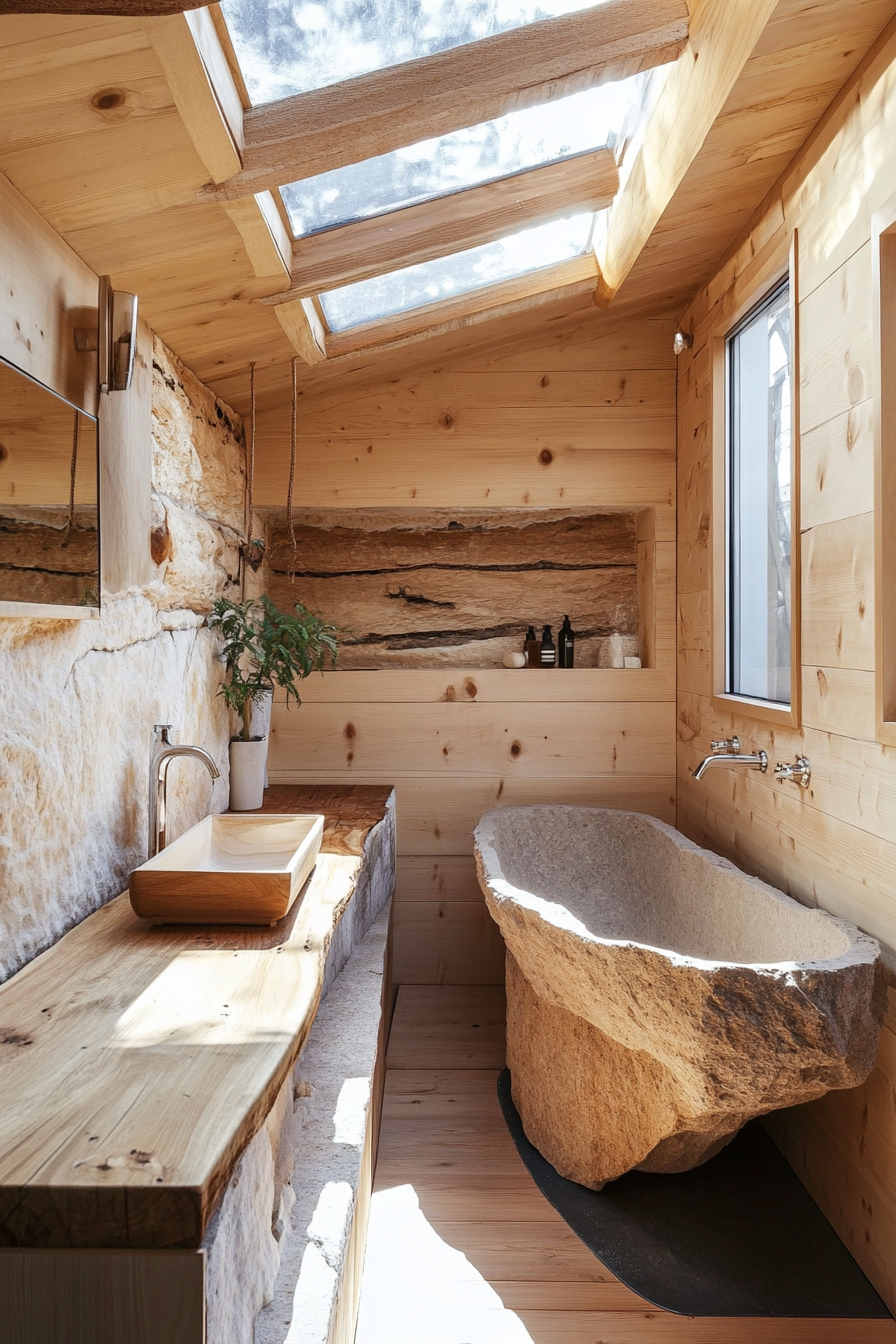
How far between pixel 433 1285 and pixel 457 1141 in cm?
51

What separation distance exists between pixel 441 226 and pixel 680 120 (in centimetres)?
58

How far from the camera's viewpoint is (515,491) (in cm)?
325

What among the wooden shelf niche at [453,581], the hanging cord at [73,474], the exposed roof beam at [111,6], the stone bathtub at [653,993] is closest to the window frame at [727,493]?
the stone bathtub at [653,993]

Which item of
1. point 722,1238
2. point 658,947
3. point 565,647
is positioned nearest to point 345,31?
point 658,947

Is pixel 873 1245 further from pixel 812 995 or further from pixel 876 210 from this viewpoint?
pixel 876 210

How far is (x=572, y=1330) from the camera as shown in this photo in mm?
1660

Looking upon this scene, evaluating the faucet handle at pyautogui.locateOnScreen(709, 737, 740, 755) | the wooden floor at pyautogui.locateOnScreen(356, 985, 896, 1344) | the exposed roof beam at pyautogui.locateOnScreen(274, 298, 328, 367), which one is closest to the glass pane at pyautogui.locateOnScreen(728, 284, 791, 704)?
the faucet handle at pyautogui.locateOnScreen(709, 737, 740, 755)

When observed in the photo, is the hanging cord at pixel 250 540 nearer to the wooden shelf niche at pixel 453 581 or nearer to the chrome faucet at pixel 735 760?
the wooden shelf niche at pixel 453 581

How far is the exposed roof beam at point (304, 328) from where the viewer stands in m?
2.20

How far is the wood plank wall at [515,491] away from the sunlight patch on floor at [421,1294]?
1.52 meters

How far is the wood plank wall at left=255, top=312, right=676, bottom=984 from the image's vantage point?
3252 millimetres

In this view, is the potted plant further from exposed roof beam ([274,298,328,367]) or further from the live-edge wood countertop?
the live-edge wood countertop

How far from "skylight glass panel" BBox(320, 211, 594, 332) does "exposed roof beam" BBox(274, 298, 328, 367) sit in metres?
0.06

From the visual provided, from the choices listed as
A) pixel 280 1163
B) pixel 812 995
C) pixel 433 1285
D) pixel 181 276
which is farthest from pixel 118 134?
pixel 433 1285
